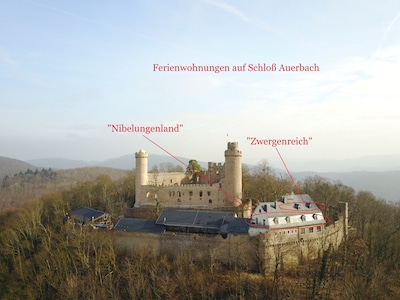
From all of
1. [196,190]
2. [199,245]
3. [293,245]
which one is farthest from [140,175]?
[293,245]

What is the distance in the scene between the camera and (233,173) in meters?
36.7

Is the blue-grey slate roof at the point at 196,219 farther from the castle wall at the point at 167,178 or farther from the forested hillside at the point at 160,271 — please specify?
the castle wall at the point at 167,178

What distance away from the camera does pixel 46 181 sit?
137625mm

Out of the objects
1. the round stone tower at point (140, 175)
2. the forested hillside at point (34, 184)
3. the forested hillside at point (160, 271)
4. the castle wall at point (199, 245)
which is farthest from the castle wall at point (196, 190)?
the forested hillside at point (34, 184)

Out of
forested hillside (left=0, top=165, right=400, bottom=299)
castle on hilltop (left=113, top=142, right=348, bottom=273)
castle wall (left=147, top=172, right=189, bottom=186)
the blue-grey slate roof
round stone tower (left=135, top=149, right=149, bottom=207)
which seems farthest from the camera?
castle wall (left=147, top=172, right=189, bottom=186)

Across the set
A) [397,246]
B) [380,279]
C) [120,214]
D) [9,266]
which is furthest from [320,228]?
[9,266]

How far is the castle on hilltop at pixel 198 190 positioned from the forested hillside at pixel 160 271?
4.35 m

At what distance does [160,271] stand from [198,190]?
11.7 m

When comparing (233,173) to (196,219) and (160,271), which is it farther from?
(160,271)

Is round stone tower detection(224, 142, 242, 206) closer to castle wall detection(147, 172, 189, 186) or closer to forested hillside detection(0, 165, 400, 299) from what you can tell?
forested hillside detection(0, 165, 400, 299)

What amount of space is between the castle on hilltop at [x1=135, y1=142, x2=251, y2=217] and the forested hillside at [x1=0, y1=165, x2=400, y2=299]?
435 cm

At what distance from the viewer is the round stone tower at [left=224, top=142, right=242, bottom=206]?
120ft

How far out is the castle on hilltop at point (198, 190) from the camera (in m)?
36.7

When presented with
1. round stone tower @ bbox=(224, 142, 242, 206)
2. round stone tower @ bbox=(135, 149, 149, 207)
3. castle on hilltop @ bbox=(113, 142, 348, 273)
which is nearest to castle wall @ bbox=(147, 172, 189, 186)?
round stone tower @ bbox=(135, 149, 149, 207)
